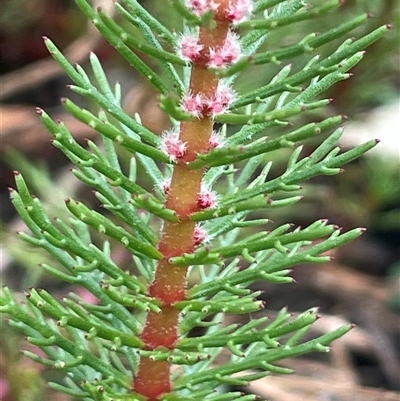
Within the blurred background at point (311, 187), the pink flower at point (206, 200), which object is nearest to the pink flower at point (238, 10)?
the pink flower at point (206, 200)

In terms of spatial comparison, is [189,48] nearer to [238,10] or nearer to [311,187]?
[238,10]

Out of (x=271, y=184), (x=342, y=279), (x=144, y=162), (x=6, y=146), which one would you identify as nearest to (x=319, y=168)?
(x=271, y=184)

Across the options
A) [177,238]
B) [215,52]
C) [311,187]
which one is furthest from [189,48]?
[311,187]

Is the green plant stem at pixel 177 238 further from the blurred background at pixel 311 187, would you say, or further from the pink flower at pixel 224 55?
the blurred background at pixel 311 187

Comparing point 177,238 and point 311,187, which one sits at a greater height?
point 311,187

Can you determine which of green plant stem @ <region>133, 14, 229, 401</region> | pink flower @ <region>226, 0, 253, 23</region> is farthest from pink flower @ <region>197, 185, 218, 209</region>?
pink flower @ <region>226, 0, 253, 23</region>

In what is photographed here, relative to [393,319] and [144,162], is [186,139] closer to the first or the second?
[144,162]

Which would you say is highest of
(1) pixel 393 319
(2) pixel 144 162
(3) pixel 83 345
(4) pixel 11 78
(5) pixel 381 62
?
(4) pixel 11 78
